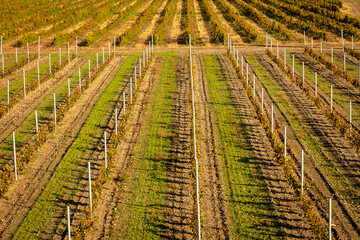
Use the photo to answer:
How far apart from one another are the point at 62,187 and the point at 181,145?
244 inches

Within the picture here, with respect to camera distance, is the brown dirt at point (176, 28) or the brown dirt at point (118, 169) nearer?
the brown dirt at point (118, 169)

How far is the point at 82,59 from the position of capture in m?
36.5

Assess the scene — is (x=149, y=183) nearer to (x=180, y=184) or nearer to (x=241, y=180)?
(x=180, y=184)

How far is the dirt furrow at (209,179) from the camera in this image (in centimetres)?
1335

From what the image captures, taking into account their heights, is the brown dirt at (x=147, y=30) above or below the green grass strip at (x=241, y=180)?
above

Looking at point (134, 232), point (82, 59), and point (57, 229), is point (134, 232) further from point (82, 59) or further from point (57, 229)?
point (82, 59)

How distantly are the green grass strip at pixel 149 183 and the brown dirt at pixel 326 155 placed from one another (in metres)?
5.94

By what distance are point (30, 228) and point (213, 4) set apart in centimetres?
5956

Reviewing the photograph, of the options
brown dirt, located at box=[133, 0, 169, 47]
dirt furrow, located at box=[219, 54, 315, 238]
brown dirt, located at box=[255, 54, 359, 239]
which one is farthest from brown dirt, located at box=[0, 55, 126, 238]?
brown dirt, located at box=[133, 0, 169, 47]

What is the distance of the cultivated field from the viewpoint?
13.7 meters

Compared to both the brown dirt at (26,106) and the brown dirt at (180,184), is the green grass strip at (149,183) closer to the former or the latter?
the brown dirt at (180,184)

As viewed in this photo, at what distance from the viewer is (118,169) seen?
1698 cm

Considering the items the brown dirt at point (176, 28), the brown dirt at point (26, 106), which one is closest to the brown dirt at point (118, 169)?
the brown dirt at point (26, 106)

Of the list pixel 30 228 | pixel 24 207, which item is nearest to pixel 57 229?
pixel 30 228
